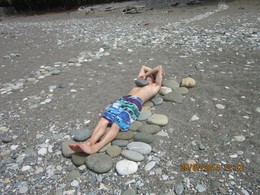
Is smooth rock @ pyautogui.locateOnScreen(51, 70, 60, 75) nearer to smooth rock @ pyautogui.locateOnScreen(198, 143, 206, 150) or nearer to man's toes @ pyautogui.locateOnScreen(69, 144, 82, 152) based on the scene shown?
man's toes @ pyautogui.locateOnScreen(69, 144, 82, 152)

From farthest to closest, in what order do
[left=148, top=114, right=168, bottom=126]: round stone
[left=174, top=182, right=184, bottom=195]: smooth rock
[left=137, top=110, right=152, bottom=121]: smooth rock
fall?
[left=137, top=110, right=152, bottom=121]: smooth rock → [left=148, top=114, right=168, bottom=126]: round stone → [left=174, top=182, right=184, bottom=195]: smooth rock

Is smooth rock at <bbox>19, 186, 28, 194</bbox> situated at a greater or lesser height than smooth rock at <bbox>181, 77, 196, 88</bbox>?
lesser

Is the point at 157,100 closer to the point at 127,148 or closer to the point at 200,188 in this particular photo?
the point at 127,148

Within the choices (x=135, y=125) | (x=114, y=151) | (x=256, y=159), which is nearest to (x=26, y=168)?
(x=114, y=151)

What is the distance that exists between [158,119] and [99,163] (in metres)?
1.26

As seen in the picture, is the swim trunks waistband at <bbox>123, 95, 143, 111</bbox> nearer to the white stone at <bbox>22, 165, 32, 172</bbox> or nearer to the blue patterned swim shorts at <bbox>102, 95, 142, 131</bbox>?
the blue patterned swim shorts at <bbox>102, 95, 142, 131</bbox>

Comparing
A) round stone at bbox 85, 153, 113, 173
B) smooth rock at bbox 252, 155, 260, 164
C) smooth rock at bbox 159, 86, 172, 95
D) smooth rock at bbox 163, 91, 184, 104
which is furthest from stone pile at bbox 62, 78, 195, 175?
Result: smooth rock at bbox 252, 155, 260, 164

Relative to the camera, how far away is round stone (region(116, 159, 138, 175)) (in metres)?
3.06

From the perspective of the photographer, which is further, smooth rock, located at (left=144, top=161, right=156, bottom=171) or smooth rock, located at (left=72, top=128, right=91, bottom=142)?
smooth rock, located at (left=72, top=128, right=91, bottom=142)

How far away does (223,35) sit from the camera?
8.07m

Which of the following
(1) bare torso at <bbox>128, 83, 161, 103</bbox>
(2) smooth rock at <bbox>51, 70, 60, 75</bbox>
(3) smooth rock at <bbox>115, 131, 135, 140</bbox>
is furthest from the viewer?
(2) smooth rock at <bbox>51, 70, 60, 75</bbox>

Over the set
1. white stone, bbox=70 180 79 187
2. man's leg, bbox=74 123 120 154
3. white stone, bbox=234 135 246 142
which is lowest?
white stone, bbox=234 135 246 142

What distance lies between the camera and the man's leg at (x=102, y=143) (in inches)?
126

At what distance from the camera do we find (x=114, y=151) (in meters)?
3.36
